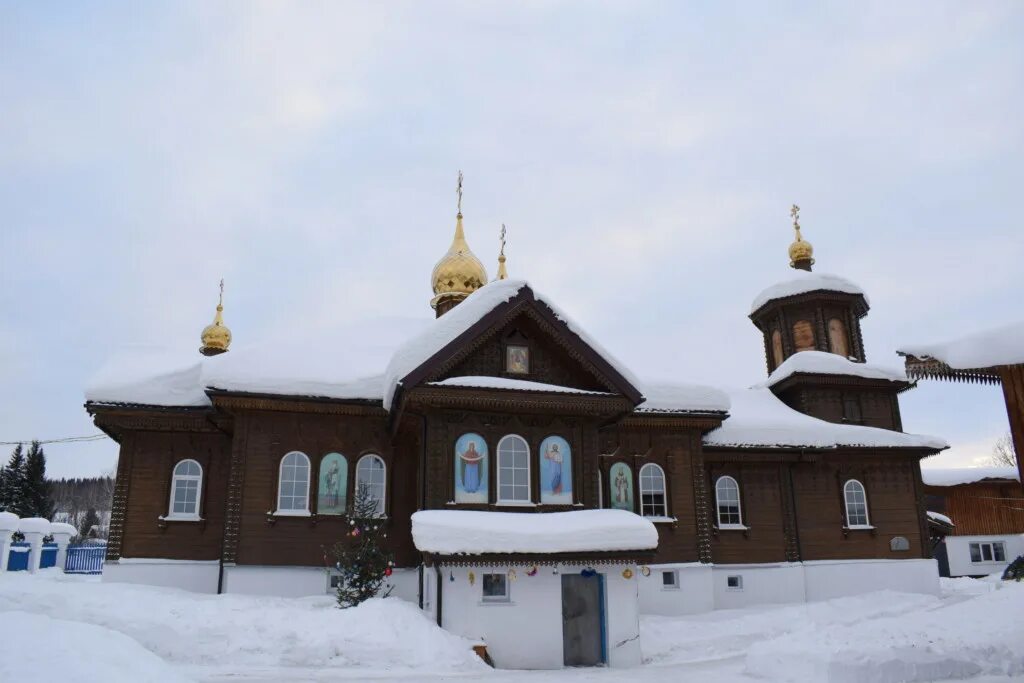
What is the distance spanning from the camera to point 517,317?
1739cm

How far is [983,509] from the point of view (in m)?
37.2

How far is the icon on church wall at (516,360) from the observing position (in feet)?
56.9

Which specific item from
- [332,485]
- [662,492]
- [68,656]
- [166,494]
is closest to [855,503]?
[662,492]

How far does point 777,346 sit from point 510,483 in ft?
53.2

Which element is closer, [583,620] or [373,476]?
[583,620]

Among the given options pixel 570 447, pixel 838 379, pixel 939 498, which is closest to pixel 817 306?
pixel 838 379

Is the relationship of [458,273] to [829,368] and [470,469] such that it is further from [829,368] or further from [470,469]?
[829,368]

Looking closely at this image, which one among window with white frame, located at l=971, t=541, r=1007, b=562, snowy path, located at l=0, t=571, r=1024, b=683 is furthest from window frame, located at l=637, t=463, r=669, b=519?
window with white frame, located at l=971, t=541, r=1007, b=562

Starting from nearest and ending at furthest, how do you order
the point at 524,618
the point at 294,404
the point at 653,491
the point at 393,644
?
the point at 393,644 → the point at 524,618 → the point at 294,404 → the point at 653,491

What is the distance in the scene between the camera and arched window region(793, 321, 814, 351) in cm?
2795

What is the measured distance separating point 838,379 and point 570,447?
1267 cm

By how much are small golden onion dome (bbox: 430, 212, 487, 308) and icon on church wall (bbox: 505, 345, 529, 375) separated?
7972mm

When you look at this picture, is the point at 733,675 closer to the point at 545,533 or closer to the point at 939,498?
the point at 545,533

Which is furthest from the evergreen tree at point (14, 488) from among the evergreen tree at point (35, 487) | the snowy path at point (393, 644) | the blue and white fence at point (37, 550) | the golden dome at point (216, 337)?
the snowy path at point (393, 644)
